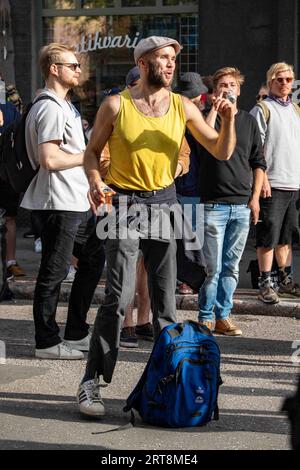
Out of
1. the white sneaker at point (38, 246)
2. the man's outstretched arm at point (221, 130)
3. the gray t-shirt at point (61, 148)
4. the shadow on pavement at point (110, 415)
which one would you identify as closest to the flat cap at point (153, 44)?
the man's outstretched arm at point (221, 130)

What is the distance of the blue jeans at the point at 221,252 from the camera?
331 inches

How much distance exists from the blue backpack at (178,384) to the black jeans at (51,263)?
62.8 inches

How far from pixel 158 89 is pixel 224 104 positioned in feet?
1.55

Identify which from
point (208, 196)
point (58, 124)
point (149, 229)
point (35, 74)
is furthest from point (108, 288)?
point (35, 74)

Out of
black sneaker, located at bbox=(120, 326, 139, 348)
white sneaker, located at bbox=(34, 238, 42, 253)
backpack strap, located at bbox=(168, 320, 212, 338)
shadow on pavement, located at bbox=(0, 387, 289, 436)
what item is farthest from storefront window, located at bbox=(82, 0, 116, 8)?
backpack strap, located at bbox=(168, 320, 212, 338)

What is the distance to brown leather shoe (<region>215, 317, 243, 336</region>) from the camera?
8.66 meters

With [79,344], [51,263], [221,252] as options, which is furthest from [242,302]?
[51,263]

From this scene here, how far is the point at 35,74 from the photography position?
1448 cm

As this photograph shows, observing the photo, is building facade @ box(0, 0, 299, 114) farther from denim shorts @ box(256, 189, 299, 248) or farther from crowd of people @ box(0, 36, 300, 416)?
denim shorts @ box(256, 189, 299, 248)

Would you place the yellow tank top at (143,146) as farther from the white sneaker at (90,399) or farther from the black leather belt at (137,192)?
the white sneaker at (90,399)

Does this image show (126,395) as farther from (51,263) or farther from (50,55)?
(50,55)

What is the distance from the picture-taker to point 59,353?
25.3ft

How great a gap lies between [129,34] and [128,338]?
22.6 ft

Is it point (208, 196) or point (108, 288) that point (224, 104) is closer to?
point (108, 288)
